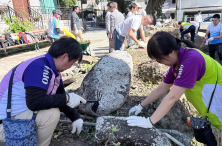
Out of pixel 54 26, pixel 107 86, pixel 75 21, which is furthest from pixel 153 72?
pixel 75 21

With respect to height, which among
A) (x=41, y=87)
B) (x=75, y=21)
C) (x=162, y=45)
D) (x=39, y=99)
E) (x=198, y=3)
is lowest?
(x=39, y=99)

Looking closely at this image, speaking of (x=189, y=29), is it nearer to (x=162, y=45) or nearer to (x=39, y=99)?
(x=162, y=45)

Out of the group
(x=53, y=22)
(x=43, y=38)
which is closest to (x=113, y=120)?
(x=53, y=22)

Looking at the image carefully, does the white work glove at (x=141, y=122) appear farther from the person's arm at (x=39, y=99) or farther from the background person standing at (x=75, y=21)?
the background person standing at (x=75, y=21)

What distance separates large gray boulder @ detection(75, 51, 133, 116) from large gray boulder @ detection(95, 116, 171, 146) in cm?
61

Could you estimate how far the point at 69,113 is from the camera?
80.6 inches

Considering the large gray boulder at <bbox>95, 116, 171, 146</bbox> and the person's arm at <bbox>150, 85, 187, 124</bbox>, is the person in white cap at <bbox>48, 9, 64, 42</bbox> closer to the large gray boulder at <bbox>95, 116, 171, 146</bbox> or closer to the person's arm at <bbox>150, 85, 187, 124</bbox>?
the large gray boulder at <bbox>95, 116, 171, 146</bbox>

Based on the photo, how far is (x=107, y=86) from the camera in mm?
2510

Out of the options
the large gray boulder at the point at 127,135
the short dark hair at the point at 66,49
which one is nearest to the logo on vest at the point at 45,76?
the short dark hair at the point at 66,49

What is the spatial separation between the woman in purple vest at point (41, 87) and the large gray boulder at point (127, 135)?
0.46 m

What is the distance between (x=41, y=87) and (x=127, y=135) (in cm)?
88

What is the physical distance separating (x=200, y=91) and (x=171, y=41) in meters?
0.59

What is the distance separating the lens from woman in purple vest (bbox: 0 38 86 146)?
57.7 inches

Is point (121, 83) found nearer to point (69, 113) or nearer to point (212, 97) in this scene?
point (69, 113)
